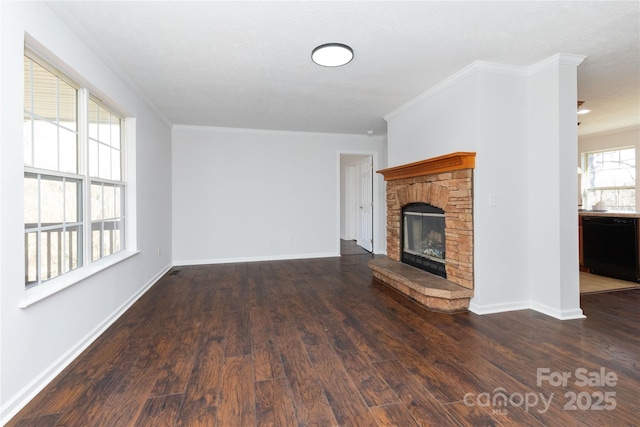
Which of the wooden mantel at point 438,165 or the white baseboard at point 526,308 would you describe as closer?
the white baseboard at point 526,308

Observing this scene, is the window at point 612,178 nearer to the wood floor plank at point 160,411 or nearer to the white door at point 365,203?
the white door at point 365,203

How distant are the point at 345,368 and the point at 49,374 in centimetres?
185

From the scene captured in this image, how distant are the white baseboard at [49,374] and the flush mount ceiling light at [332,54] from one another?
296cm

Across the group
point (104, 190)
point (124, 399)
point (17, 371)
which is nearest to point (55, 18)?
point (104, 190)

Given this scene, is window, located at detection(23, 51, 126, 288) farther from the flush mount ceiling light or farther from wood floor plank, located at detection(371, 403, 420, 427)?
wood floor plank, located at detection(371, 403, 420, 427)

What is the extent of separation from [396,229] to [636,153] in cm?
477

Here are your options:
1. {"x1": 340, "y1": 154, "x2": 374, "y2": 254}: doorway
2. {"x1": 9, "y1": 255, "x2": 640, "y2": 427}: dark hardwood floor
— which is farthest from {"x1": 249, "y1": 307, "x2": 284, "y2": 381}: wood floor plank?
{"x1": 340, "y1": 154, "x2": 374, "y2": 254}: doorway

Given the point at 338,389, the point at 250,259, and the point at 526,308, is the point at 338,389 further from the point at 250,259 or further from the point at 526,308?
the point at 250,259

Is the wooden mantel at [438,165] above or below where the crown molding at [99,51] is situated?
below

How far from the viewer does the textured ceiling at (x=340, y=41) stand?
212 centimetres

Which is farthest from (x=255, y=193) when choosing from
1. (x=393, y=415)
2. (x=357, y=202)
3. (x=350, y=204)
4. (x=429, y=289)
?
(x=393, y=415)

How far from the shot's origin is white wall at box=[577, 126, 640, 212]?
538cm

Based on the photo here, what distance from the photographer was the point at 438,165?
3.32 meters

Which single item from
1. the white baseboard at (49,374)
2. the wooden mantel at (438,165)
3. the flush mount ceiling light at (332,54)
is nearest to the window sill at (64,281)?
the white baseboard at (49,374)
